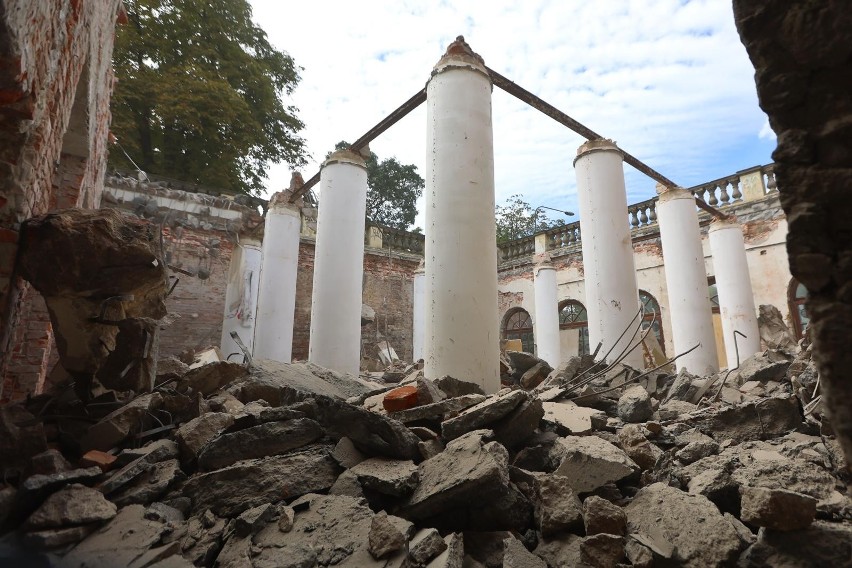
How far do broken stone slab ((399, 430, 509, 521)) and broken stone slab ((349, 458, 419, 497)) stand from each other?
46 millimetres

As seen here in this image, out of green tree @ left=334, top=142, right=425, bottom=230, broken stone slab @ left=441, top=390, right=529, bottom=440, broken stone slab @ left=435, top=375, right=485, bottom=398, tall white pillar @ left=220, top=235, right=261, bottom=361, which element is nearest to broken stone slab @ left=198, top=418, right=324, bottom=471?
broken stone slab @ left=441, top=390, right=529, bottom=440

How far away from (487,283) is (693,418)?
71.4 inches

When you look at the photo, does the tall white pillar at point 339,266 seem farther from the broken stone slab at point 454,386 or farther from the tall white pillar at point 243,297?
the tall white pillar at point 243,297

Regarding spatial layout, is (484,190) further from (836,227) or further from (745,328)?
(745,328)

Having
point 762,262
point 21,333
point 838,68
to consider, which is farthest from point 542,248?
point 838,68

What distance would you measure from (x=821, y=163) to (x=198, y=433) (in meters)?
2.81

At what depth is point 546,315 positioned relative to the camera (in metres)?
11.6

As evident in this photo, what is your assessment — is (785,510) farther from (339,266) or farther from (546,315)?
(546,315)

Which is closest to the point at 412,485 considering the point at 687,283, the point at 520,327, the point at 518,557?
the point at 518,557

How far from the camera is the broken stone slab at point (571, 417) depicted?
9.45 feet

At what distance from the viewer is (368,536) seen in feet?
5.64

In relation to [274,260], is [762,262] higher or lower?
higher

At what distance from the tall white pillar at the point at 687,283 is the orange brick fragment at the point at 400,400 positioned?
5.60m

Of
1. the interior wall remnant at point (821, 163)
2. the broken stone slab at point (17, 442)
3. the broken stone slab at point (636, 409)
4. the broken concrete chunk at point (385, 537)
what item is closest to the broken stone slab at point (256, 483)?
the broken concrete chunk at point (385, 537)
